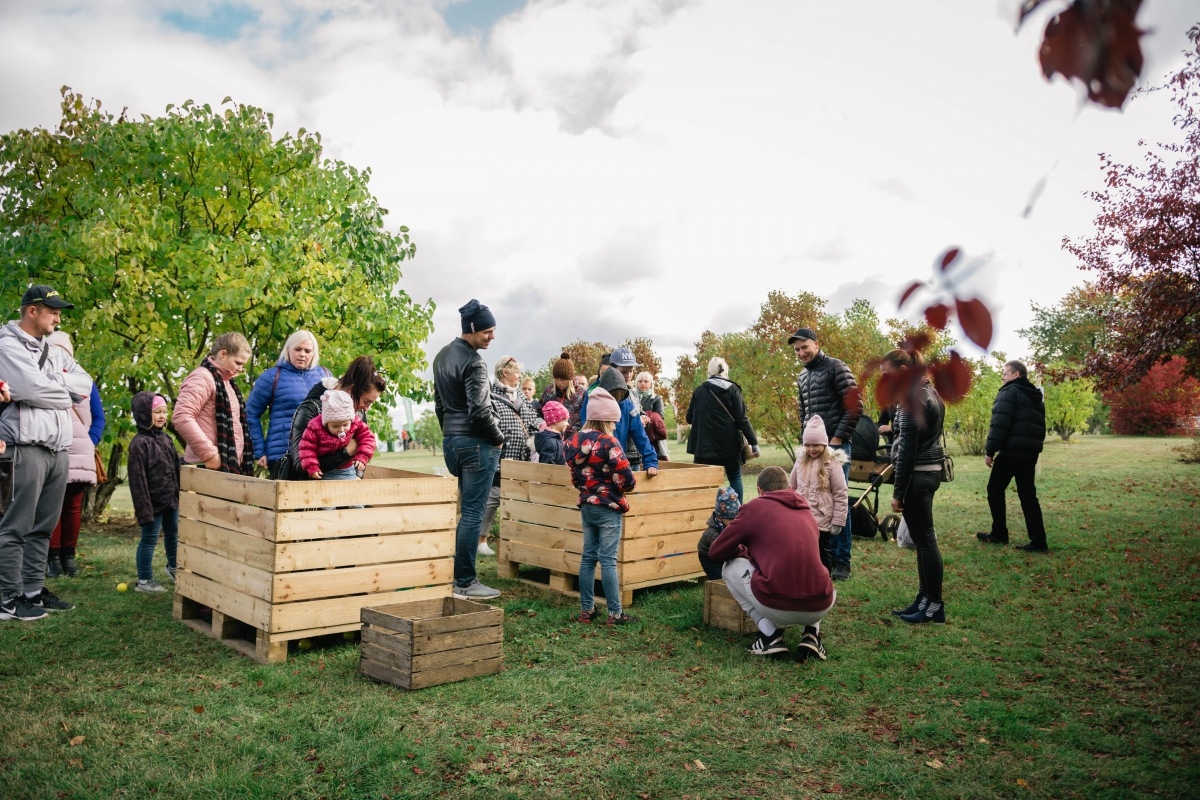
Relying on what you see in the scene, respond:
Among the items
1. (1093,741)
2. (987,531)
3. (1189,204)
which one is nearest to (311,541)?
(1093,741)

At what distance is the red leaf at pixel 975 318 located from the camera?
4.85ft

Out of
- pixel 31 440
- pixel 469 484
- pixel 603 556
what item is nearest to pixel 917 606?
pixel 603 556

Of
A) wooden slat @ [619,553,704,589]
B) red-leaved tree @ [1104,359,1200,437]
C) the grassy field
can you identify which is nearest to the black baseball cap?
the grassy field

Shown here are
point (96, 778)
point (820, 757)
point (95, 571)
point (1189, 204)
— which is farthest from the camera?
point (1189, 204)

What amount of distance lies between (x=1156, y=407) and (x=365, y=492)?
36.5 m

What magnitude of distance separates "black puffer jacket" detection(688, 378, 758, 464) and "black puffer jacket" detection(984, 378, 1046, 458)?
3.23 m

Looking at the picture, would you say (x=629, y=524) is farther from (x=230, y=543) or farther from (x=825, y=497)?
(x=230, y=543)

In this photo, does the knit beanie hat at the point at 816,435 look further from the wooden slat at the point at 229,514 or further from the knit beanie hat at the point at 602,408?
the wooden slat at the point at 229,514

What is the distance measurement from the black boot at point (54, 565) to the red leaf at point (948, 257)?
859 centimetres

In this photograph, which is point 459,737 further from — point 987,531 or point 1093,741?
point 987,531

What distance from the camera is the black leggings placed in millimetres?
6297

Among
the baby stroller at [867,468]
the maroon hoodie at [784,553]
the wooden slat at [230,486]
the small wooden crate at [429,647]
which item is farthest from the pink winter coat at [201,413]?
the baby stroller at [867,468]

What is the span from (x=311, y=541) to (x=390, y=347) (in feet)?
21.7

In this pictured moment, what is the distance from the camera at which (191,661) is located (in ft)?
16.9
